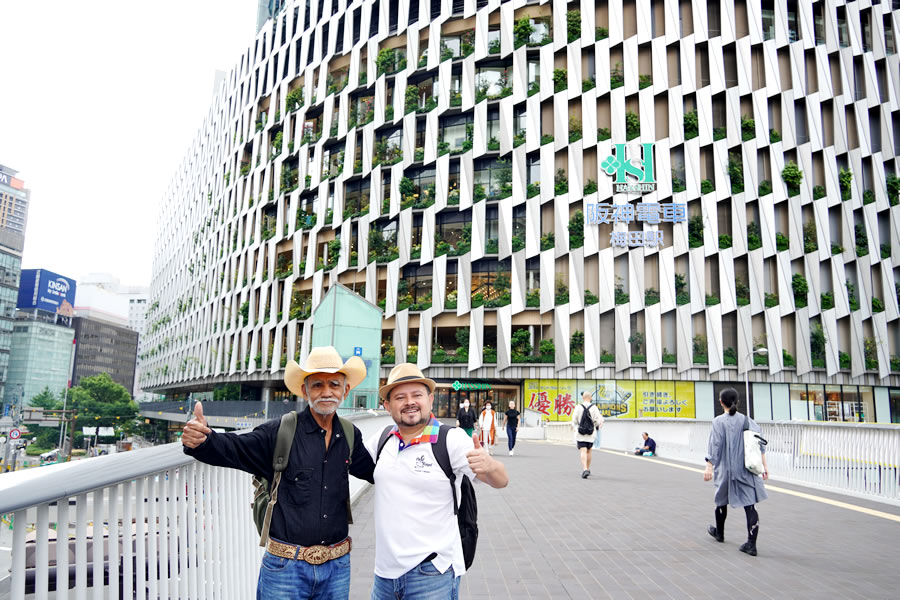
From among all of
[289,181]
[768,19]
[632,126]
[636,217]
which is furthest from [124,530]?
[768,19]

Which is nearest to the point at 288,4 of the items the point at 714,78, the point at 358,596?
the point at 714,78

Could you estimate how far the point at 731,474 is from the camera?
7316 mm

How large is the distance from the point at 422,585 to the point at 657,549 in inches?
191

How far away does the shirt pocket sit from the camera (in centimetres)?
297

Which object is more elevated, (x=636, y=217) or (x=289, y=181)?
(x=289, y=181)

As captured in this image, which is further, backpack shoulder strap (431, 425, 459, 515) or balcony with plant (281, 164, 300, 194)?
balcony with plant (281, 164, 300, 194)

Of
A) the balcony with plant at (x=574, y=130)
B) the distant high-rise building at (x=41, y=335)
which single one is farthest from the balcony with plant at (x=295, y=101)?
the distant high-rise building at (x=41, y=335)

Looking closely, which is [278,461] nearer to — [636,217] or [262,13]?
[636,217]

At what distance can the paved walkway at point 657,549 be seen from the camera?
556 cm

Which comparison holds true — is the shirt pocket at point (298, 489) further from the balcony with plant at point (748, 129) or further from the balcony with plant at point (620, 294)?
the balcony with plant at point (748, 129)

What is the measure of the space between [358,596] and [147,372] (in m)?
87.9

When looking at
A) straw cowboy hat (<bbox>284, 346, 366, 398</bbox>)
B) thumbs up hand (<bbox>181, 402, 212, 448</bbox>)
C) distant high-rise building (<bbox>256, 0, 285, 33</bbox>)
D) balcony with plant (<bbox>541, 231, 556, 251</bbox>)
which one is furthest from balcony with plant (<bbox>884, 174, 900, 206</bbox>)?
distant high-rise building (<bbox>256, 0, 285, 33</bbox>)

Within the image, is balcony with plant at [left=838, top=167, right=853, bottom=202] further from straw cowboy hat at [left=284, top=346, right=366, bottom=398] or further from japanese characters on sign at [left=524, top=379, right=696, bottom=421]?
straw cowboy hat at [left=284, top=346, right=366, bottom=398]

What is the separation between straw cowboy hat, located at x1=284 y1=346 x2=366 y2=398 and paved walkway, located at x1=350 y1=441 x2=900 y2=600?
2.81m
